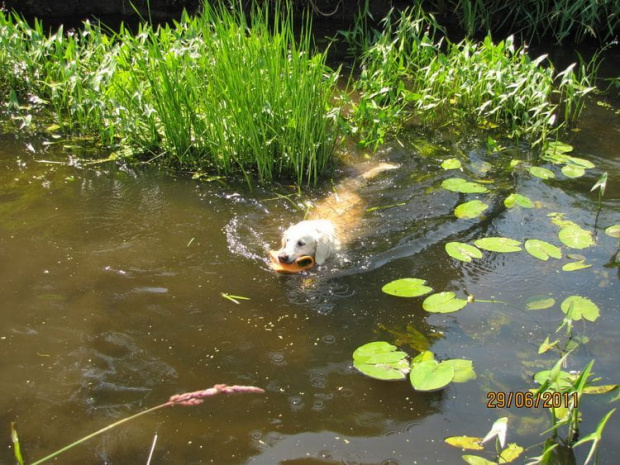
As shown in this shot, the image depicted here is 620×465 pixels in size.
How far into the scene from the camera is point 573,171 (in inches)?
183

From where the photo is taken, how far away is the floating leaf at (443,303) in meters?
3.21

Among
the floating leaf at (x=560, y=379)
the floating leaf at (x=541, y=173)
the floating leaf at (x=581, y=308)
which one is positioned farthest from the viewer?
the floating leaf at (x=541, y=173)

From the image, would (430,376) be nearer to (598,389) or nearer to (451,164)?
(598,389)

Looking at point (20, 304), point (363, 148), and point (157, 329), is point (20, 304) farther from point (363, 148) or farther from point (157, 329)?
point (363, 148)

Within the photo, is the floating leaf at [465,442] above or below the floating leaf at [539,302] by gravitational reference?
below

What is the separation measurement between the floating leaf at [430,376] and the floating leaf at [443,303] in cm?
46

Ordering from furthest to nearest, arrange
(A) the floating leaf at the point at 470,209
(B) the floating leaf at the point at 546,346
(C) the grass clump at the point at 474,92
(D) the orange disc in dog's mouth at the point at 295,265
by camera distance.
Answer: (C) the grass clump at the point at 474,92, (A) the floating leaf at the point at 470,209, (D) the orange disc in dog's mouth at the point at 295,265, (B) the floating leaf at the point at 546,346

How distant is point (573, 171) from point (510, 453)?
2.86 metres

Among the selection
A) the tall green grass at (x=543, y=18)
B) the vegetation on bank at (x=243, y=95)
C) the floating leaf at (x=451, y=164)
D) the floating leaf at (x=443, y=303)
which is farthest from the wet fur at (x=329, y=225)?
the tall green grass at (x=543, y=18)

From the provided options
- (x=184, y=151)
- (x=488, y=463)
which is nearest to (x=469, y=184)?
(x=184, y=151)

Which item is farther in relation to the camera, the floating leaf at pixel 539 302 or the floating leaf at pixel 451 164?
the floating leaf at pixel 451 164

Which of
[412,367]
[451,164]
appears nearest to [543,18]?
[451,164]

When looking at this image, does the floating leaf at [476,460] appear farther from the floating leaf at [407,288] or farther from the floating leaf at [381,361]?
the floating leaf at [407,288]

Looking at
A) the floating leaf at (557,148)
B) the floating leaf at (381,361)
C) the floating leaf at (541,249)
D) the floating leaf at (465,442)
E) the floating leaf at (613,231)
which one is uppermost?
the floating leaf at (557,148)
